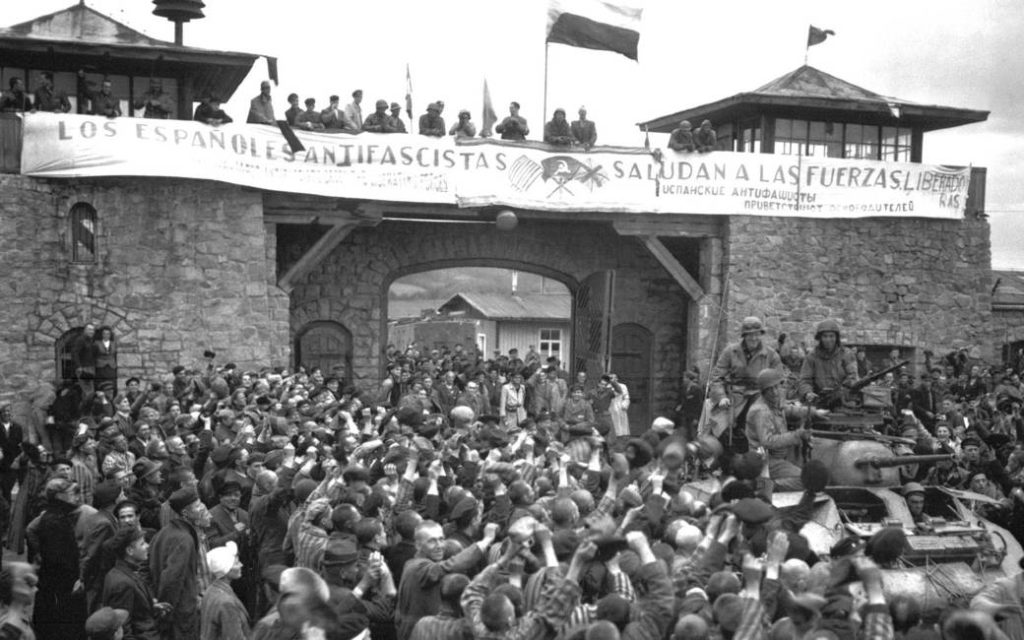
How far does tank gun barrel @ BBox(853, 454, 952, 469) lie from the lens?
10465 millimetres

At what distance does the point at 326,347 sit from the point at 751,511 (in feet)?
54.3

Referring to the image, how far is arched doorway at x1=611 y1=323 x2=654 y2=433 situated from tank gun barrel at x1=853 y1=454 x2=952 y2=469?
13.8 m

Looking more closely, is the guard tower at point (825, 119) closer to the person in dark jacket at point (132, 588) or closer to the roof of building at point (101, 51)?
the roof of building at point (101, 51)

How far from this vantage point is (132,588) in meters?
7.68

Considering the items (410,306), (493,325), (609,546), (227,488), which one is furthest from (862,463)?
(410,306)

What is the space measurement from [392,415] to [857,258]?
1219 centimetres

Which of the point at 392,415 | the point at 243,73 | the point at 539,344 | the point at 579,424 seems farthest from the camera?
the point at 539,344

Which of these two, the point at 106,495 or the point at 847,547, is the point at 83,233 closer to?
the point at 106,495

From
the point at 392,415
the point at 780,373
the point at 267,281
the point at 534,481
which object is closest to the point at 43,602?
the point at 534,481

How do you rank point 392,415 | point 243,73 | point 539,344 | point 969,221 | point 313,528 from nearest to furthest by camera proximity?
point 313,528 → point 392,415 → point 243,73 → point 969,221 → point 539,344

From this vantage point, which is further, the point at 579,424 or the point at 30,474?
the point at 30,474

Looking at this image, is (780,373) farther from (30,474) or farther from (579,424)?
(30,474)

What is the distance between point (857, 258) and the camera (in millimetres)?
22859

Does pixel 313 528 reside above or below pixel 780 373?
below
